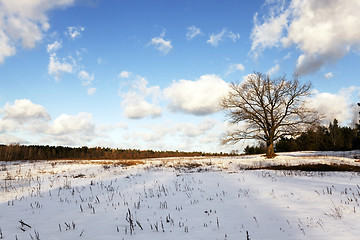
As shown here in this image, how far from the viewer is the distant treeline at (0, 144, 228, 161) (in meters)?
41.0

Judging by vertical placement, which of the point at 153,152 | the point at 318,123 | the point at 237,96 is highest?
the point at 237,96

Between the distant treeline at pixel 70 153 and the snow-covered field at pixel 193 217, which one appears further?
the distant treeline at pixel 70 153

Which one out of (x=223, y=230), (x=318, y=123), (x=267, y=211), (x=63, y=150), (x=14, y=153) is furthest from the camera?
(x=63, y=150)

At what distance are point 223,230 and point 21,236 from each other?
359 centimetres

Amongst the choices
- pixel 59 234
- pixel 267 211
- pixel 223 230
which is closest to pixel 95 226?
pixel 59 234

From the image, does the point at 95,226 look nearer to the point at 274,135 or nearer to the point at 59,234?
the point at 59,234

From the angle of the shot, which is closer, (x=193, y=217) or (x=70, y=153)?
(x=193, y=217)

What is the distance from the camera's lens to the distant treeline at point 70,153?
41.0 m

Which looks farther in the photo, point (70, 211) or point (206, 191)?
point (206, 191)

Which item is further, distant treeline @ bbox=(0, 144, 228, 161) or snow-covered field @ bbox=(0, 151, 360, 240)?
distant treeline @ bbox=(0, 144, 228, 161)

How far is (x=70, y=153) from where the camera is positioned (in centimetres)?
5125

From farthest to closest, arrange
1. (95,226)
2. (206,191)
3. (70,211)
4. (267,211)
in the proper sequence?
(206,191) < (70,211) < (267,211) < (95,226)

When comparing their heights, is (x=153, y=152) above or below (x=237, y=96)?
below

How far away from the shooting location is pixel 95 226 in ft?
13.3
